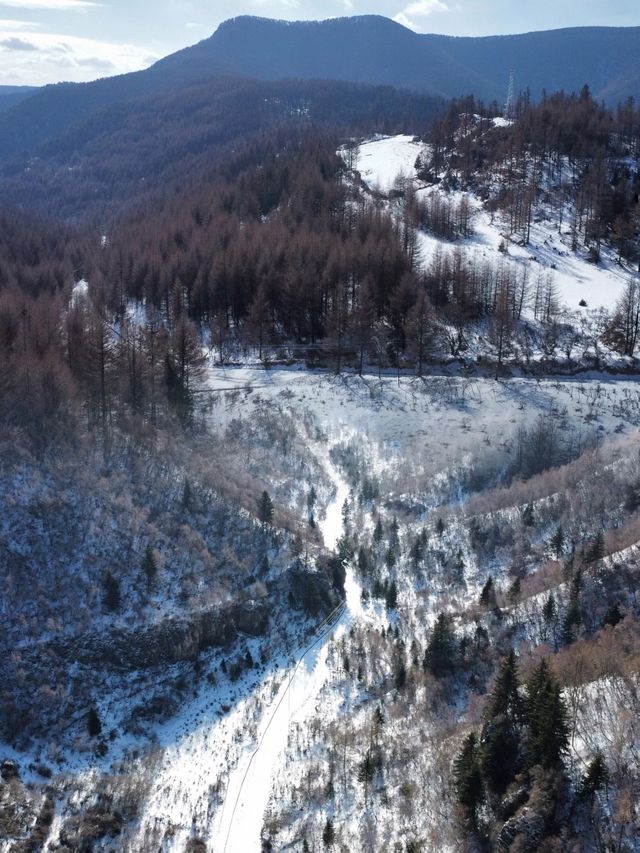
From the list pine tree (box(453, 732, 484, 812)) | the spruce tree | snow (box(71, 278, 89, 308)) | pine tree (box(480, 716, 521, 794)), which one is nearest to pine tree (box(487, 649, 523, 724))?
the spruce tree

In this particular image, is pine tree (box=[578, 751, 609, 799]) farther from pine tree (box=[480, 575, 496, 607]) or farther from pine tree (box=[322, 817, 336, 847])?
pine tree (box=[480, 575, 496, 607])

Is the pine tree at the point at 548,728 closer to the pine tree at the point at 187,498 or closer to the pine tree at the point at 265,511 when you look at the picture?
the pine tree at the point at 265,511

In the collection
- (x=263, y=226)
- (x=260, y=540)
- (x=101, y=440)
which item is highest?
(x=263, y=226)

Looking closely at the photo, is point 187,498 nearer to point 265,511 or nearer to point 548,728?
point 265,511

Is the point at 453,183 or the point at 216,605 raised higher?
the point at 453,183

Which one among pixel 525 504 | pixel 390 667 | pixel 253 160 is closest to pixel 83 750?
pixel 390 667

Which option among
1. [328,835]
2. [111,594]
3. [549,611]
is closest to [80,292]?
[111,594]

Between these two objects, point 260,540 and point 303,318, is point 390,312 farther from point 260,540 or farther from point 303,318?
point 260,540
